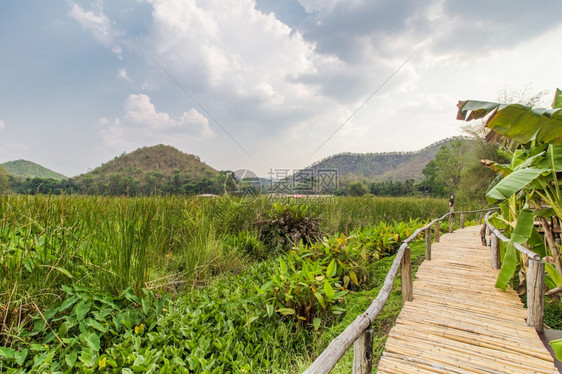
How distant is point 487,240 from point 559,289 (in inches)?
165

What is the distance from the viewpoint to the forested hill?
220 ft

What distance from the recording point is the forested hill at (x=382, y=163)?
67.1m

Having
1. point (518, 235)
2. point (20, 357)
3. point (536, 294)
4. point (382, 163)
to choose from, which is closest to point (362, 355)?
point (536, 294)

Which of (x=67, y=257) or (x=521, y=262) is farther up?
(x=67, y=257)

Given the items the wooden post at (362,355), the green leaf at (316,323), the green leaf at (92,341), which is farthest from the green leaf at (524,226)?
the green leaf at (92,341)

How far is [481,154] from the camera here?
723 inches

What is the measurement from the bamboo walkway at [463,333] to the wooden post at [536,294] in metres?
0.12

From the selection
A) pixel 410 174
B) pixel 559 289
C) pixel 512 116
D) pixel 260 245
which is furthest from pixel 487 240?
pixel 410 174

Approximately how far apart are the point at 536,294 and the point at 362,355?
211 cm

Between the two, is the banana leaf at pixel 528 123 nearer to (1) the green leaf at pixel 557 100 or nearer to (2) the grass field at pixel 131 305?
(1) the green leaf at pixel 557 100

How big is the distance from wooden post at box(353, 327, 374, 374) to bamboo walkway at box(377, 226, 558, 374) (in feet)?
1.88

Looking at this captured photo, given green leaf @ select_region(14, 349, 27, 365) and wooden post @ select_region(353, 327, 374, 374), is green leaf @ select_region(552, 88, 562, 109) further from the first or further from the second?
green leaf @ select_region(14, 349, 27, 365)

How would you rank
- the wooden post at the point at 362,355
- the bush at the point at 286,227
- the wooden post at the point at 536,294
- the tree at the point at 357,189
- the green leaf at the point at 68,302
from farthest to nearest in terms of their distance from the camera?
the tree at the point at 357,189
the bush at the point at 286,227
the wooden post at the point at 536,294
the green leaf at the point at 68,302
the wooden post at the point at 362,355

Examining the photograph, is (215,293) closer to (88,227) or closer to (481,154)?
(88,227)
